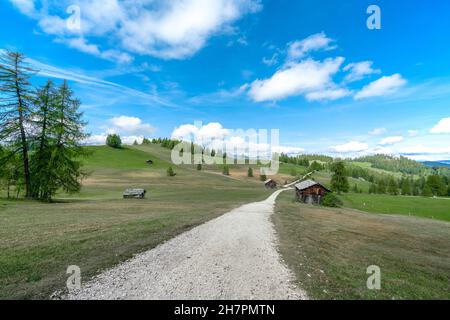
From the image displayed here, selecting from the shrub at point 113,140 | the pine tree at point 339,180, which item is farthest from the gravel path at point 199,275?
the shrub at point 113,140

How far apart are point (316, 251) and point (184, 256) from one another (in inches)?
248

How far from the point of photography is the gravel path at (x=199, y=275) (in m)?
6.05

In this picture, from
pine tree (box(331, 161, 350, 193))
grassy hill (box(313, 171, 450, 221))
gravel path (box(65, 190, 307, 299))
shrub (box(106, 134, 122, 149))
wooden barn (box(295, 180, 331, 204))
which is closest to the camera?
gravel path (box(65, 190, 307, 299))

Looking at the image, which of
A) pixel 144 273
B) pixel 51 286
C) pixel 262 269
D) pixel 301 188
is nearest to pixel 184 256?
pixel 144 273

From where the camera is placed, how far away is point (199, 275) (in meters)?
7.20

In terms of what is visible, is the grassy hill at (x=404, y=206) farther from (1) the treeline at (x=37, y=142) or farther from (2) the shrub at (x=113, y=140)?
(2) the shrub at (x=113, y=140)

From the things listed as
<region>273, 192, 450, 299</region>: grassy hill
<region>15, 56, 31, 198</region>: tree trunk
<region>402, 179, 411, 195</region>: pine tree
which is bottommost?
<region>402, 179, 411, 195</region>: pine tree

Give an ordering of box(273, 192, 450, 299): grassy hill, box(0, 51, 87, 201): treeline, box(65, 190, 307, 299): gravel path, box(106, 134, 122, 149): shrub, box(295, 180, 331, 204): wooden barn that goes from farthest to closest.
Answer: box(106, 134, 122, 149): shrub, box(295, 180, 331, 204): wooden barn, box(0, 51, 87, 201): treeline, box(273, 192, 450, 299): grassy hill, box(65, 190, 307, 299): gravel path

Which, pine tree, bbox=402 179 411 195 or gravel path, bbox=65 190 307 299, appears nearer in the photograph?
gravel path, bbox=65 190 307 299

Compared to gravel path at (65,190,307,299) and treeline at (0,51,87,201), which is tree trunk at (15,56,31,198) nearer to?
treeline at (0,51,87,201)

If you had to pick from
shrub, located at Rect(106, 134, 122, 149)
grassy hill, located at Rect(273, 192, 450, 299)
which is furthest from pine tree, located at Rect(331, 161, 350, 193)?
shrub, located at Rect(106, 134, 122, 149)

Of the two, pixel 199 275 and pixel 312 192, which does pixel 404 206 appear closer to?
pixel 312 192

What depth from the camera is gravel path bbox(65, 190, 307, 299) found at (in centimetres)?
605
